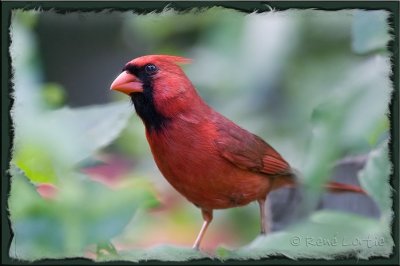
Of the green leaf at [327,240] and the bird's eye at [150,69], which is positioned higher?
the bird's eye at [150,69]

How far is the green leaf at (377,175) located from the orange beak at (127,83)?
530mm

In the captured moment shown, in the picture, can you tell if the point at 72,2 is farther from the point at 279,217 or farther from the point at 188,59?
the point at 279,217

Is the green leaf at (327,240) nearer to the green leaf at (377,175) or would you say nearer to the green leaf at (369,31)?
the green leaf at (377,175)

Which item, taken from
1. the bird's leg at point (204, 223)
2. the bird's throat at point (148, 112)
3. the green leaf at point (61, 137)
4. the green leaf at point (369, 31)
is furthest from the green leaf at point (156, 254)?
the green leaf at point (369, 31)

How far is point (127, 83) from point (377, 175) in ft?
1.87

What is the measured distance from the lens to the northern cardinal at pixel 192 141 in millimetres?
1387

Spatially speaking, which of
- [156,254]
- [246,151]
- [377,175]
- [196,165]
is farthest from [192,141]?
[377,175]

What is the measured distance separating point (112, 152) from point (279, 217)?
45 cm

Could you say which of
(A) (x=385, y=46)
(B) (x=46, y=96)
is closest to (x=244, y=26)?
(A) (x=385, y=46)

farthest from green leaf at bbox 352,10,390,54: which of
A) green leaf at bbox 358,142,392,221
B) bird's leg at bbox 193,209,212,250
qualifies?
bird's leg at bbox 193,209,212,250

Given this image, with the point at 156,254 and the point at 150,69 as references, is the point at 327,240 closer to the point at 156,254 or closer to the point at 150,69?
the point at 156,254

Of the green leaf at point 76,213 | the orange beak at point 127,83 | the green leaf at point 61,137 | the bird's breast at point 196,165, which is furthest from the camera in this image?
the bird's breast at point 196,165

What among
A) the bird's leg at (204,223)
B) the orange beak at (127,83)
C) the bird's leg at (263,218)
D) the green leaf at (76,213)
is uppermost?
the orange beak at (127,83)

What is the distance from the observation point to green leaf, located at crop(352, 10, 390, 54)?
107cm
